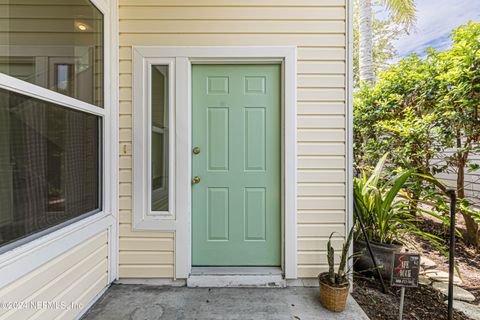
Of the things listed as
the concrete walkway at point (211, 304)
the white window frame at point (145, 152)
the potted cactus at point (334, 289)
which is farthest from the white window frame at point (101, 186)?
the potted cactus at point (334, 289)

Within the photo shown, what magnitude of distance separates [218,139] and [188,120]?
321 mm

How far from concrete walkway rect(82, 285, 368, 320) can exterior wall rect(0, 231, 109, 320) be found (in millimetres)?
151

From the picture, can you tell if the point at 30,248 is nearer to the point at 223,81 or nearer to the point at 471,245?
the point at 223,81

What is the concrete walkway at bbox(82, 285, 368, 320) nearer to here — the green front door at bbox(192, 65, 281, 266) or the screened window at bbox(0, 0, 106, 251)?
the green front door at bbox(192, 65, 281, 266)

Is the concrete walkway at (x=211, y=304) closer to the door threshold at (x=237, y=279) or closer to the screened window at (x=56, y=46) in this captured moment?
the door threshold at (x=237, y=279)

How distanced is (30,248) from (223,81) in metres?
1.79

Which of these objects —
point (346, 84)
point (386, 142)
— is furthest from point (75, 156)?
point (386, 142)

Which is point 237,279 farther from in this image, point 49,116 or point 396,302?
point 49,116

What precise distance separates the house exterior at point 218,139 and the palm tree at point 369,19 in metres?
3.56

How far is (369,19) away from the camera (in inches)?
190

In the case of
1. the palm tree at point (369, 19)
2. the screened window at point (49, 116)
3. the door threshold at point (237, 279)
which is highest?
the palm tree at point (369, 19)

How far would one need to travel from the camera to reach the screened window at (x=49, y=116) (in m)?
1.12

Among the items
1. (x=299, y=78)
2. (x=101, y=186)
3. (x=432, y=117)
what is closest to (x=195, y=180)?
(x=101, y=186)

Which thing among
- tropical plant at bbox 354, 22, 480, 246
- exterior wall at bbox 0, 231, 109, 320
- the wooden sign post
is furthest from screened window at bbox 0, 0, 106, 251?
tropical plant at bbox 354, 22, 480, 246
